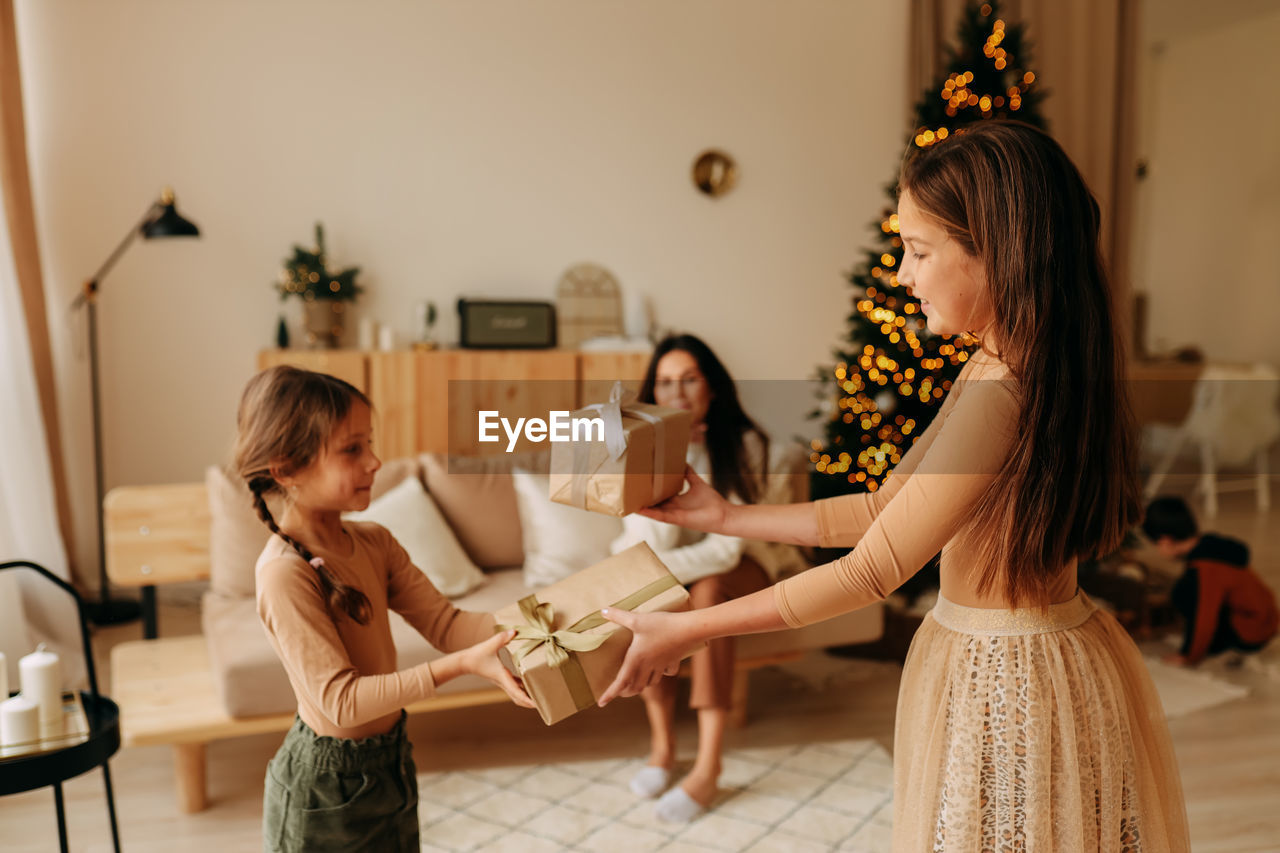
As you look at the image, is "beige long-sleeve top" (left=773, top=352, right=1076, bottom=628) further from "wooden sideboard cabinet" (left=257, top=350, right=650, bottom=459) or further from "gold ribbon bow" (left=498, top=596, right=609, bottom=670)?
"wooden sideboard cabinet" (left=257, top=350, right=650, bottom=459)

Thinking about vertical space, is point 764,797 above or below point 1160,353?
below

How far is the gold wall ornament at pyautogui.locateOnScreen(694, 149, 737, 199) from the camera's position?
16.9 ft

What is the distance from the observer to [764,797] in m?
2.56

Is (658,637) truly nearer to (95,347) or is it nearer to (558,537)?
(558,537)

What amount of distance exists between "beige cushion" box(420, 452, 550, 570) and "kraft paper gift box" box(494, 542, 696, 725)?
174cm

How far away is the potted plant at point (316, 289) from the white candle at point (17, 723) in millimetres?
2881

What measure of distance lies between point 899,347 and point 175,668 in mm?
2519

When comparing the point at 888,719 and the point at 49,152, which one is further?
the point at 49,152

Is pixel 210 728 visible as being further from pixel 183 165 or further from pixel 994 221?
pixel 183 165

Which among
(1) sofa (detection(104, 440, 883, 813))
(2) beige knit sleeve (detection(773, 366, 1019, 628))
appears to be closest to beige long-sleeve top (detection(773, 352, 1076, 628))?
(2) beige knit sleeve (detection(773, 366, 1019, 628))

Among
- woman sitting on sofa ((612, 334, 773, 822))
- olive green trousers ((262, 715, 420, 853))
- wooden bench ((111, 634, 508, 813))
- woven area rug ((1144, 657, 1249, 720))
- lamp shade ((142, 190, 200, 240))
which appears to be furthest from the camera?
lamp shade ((142, 190, 200, 240))

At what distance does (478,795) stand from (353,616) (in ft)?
4.53

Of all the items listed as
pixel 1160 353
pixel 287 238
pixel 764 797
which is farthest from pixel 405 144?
pixel 1160 353

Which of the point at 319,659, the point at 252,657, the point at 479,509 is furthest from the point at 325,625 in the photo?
the point at 479,509
